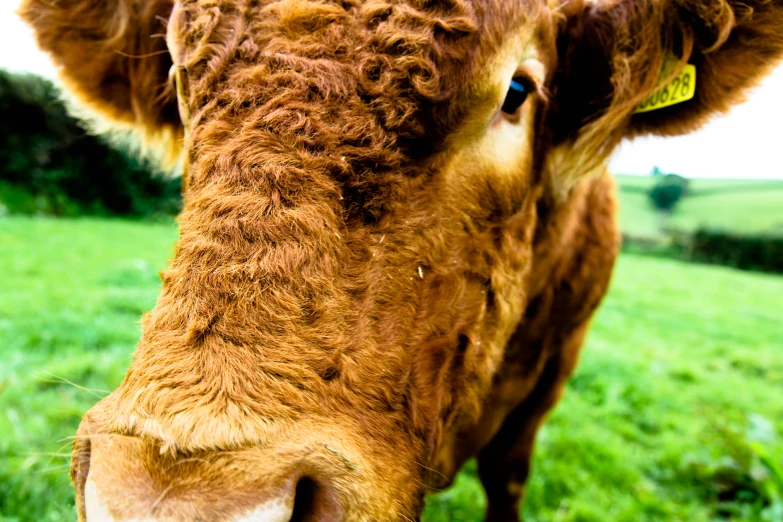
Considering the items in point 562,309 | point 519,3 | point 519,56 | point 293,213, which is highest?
point 519,3

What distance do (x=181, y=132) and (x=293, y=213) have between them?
167 cm

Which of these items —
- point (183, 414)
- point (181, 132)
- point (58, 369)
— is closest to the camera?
point (183, 414)

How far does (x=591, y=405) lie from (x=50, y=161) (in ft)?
51.3

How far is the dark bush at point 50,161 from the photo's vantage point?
14094 mm

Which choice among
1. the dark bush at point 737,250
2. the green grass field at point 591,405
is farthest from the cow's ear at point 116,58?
the dark bush at point 737,250

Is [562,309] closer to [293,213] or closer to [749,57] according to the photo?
[749,57]

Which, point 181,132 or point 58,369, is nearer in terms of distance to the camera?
point 181,132

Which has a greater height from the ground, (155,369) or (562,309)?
(155,369)

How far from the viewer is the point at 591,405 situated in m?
4.84

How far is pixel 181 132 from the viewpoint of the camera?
8.39ft

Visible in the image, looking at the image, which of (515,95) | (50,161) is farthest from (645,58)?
(50,161)

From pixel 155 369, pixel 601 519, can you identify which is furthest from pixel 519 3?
pixel 601 519

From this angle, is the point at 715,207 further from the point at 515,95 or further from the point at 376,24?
the point at 376,24

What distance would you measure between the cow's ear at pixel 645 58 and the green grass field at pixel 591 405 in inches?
65.4
